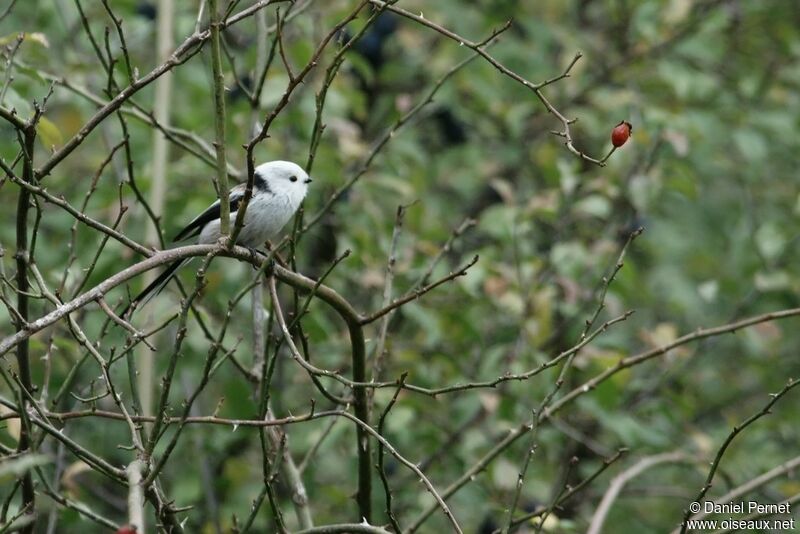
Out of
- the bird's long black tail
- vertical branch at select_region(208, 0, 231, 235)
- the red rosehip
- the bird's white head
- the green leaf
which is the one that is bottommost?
vertical branch at select_region(208, 0, 231, 235)

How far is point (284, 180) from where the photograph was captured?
4406 mm

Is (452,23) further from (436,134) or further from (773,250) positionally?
(773,250)

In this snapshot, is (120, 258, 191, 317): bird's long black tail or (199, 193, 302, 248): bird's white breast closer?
(120, 258, 191, 317): bird's long black tail

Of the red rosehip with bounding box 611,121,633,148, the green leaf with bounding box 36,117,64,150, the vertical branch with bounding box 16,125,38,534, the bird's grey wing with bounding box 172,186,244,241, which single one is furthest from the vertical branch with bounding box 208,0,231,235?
the bird's grey wing with bounding box 172,186,244,241

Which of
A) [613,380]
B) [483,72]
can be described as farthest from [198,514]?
[483,72]

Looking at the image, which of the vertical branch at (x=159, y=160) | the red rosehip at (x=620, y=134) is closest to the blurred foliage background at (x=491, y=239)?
the vertical branch at (x=159, y=160)

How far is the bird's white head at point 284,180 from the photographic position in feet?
14.3

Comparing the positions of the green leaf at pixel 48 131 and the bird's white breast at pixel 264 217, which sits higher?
the bird's white breast at pixel 264 217

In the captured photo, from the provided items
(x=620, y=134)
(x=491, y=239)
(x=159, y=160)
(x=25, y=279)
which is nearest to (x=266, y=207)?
(x=159, y=160)

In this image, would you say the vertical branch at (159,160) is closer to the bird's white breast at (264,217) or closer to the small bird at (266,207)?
the small bird at (266,207)

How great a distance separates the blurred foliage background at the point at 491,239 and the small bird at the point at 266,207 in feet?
0.74

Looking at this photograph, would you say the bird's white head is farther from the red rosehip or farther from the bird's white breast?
the red rosehip

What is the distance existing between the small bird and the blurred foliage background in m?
0.23

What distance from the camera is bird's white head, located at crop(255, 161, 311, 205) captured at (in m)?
4.35
